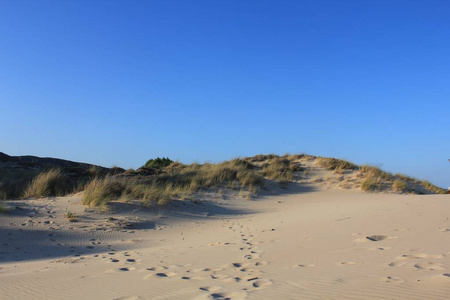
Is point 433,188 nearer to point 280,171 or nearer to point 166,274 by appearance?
point 280,171

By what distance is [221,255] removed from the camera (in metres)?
5.74

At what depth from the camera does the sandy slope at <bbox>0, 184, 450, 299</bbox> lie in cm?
367

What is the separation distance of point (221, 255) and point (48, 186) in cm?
1023

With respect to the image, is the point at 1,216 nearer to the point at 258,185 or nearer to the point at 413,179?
the point at 258,185

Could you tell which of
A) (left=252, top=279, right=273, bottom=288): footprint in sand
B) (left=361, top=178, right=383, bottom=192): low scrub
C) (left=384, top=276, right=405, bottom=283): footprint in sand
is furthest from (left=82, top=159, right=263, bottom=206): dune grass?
(left=384, top=276, right=405, bottom=283): footprint in sand

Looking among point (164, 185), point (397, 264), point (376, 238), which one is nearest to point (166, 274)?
point (397, 264)

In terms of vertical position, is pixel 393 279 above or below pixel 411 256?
below

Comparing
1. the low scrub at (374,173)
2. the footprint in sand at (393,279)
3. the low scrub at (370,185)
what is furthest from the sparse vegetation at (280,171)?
the footprint in sand at (393,279)

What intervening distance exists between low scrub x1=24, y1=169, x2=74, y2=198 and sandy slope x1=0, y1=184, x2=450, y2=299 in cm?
216

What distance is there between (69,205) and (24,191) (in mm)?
3680

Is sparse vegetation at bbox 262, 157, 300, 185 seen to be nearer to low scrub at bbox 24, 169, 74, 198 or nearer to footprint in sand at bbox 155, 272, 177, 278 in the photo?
low scrub at bbox 24, 169, 74, 198

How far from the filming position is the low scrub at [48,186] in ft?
42.0

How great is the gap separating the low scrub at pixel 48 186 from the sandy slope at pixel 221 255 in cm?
216

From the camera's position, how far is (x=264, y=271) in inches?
176
